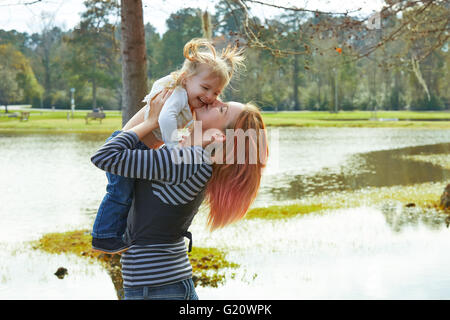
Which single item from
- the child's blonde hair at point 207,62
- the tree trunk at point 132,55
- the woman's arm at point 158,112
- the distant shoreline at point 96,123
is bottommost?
the distant shoreline at point 96,123

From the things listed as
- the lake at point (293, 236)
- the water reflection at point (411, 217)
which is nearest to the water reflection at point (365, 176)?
the lake at point (293, 236)

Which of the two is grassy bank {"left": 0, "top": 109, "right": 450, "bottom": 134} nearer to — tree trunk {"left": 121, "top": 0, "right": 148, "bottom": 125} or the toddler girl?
tree trunk {"left": 121, "top": 0, "right": 148, "bottom": 125}

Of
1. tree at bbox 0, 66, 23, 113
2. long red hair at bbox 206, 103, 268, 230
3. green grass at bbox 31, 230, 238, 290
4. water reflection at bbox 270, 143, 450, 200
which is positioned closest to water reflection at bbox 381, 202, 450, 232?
water reflection at bbox 270, 143, 450, 200

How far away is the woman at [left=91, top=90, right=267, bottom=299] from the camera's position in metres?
2.04

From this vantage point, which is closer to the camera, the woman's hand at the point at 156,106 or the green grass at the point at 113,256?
the woman's hand at the point at 156,106

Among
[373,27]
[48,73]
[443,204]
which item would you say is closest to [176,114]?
[373,27]

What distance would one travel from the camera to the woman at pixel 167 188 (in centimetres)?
204

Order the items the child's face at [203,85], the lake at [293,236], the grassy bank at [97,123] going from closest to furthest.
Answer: the child's face at [203,85] < the lake at [293,236] < the grassy bank at [97,123]

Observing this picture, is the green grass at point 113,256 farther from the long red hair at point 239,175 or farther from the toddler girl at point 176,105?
the toddler girl at point 176,105

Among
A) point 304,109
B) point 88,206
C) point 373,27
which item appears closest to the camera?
point 373,27

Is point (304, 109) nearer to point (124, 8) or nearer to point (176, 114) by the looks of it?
point (124, 8)

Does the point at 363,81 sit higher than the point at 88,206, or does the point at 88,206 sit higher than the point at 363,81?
the point at 363,81
